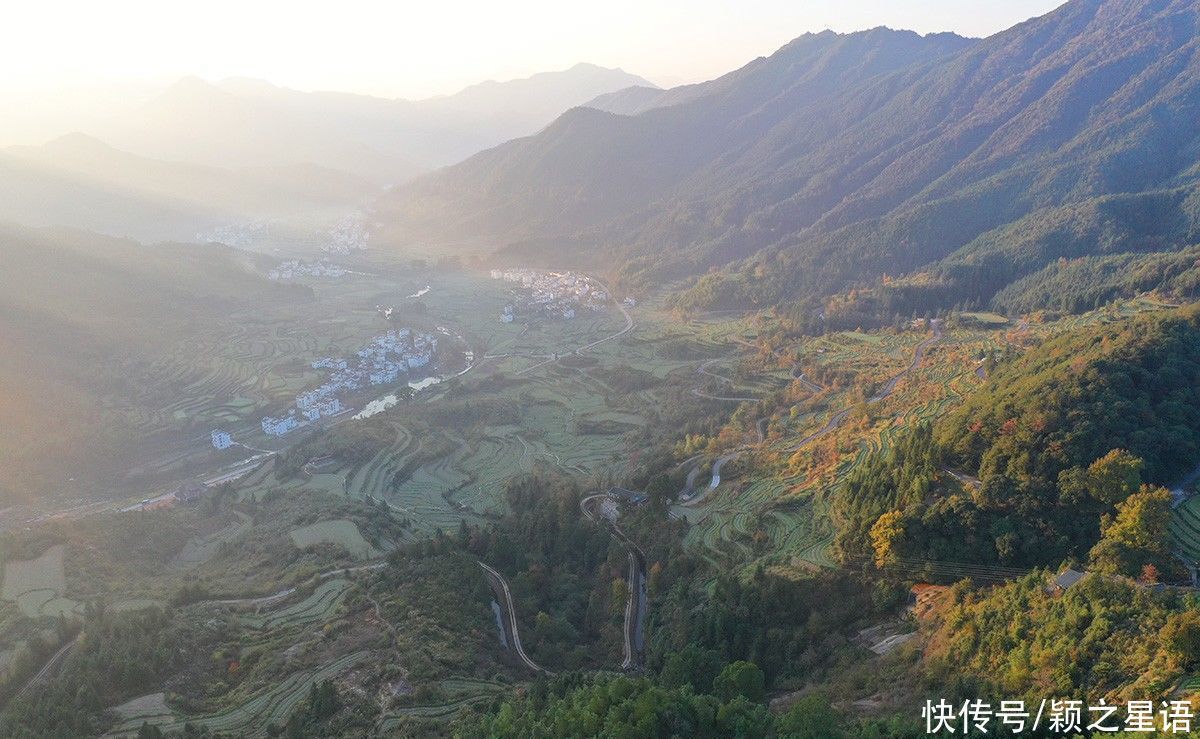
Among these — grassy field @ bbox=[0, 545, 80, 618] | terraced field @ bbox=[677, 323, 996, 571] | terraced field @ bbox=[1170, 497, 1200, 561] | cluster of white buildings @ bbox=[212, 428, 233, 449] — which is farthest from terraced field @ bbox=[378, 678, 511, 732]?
cluster of white buildings @ bbox=[212, 428, 233, 449]

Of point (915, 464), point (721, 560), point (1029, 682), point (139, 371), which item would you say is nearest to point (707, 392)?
point (721, 560)

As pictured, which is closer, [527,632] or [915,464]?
[915,464]

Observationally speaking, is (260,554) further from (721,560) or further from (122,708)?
(721,560)

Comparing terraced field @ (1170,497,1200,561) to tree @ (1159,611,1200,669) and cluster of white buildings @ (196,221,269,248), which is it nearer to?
tree @ (1159,611,1200,669)

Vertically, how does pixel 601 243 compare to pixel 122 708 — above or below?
above

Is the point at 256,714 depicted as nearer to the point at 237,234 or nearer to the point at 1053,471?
the point at 1053,471

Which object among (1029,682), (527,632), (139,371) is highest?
(139,371)

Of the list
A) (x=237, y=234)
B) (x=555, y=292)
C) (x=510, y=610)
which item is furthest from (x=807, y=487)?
(x=237, y=234)
